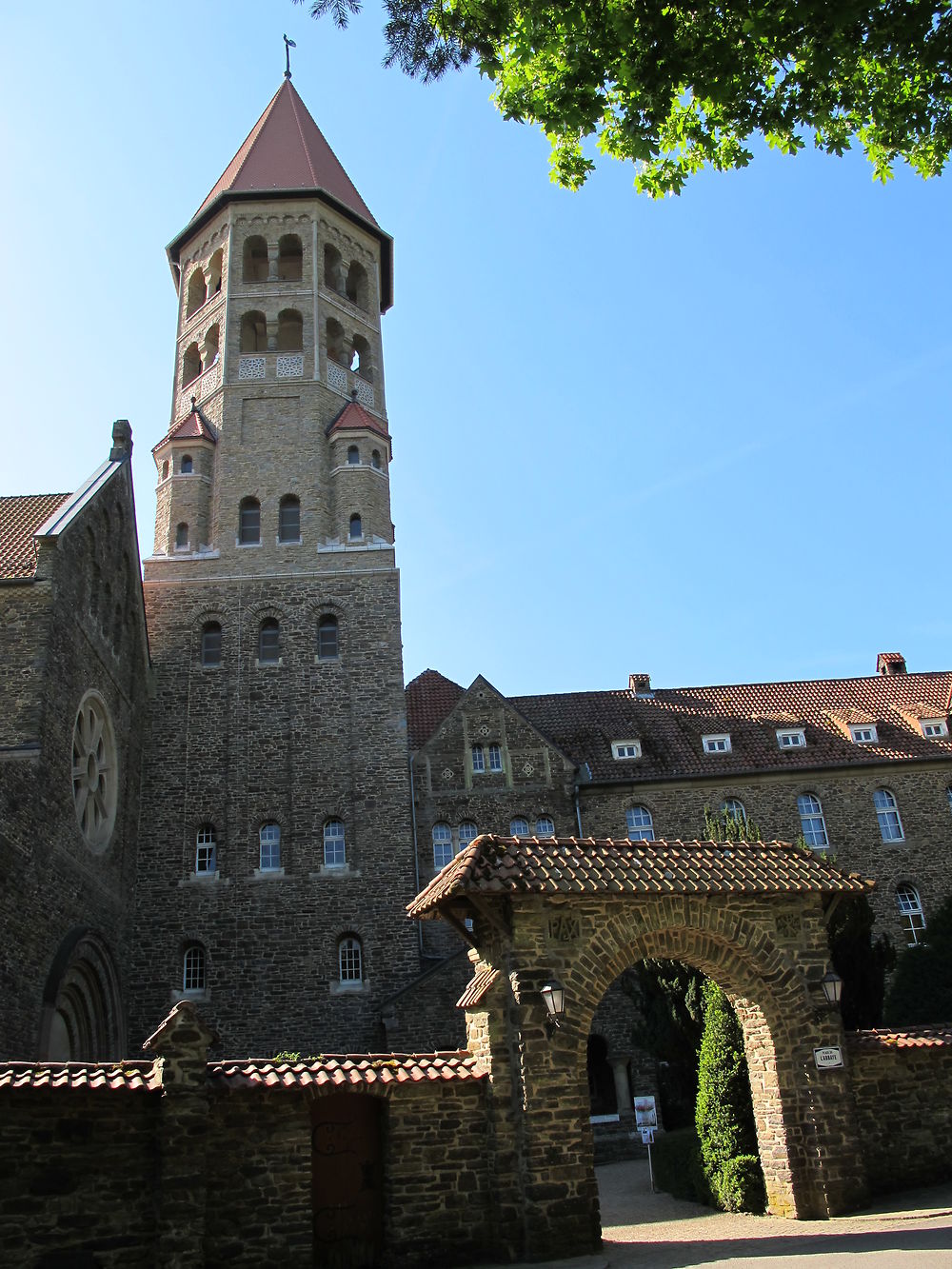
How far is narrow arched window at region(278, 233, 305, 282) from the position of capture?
106 ft

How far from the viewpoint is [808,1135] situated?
40.9 ft

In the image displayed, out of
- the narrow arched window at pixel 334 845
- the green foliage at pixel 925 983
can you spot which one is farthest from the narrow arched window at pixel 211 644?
the green foliage at pixel 925 983

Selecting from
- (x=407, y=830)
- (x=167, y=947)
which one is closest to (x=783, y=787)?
(x=407, y=830)

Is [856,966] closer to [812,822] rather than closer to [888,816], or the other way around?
[812,822]

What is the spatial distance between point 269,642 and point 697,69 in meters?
20.7

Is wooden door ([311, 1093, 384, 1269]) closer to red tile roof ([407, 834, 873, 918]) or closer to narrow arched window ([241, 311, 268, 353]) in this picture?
red tile roof ([407, 834, 873, 918])

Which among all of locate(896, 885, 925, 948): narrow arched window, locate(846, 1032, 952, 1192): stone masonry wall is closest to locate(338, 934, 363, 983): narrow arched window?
locate(846, 1032, 952, 1192): stone masonry wall

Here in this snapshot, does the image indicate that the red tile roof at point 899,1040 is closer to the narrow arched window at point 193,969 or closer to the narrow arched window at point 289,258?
the narrow arched window at point 193,969

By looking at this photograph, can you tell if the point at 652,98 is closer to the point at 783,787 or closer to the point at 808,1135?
the point at 808,1135

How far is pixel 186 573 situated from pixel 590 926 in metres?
18.4

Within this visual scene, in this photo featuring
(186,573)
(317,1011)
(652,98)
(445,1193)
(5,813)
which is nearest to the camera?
(652,98)

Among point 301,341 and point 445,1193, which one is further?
point 301,341

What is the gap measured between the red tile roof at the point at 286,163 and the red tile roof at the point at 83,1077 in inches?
1112

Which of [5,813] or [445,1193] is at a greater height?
[5,813]
